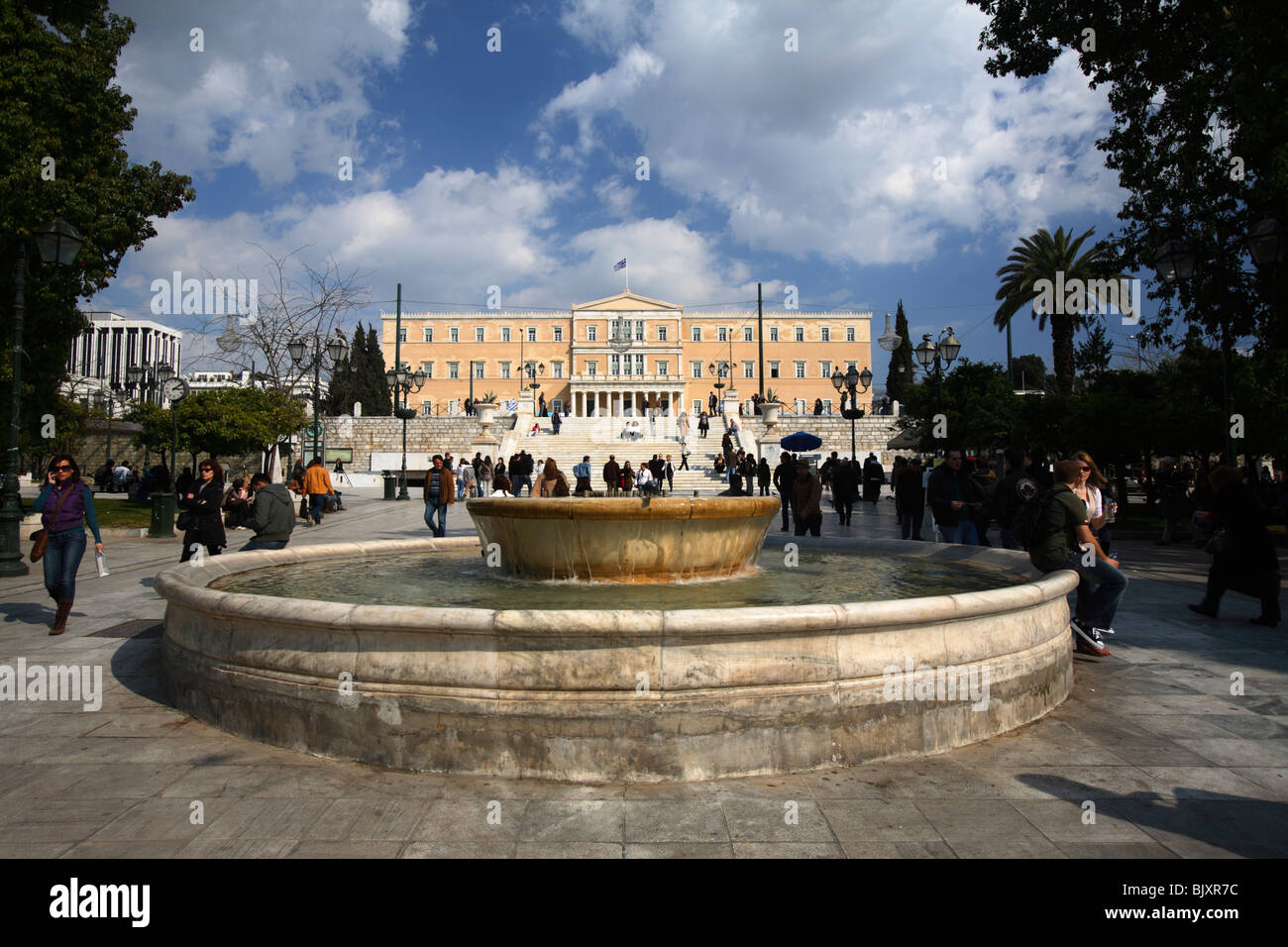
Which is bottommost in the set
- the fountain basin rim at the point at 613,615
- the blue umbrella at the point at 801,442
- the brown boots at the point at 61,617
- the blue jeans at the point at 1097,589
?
the brown boots at the point at 61,617

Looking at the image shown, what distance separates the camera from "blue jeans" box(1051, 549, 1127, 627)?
5.66 m

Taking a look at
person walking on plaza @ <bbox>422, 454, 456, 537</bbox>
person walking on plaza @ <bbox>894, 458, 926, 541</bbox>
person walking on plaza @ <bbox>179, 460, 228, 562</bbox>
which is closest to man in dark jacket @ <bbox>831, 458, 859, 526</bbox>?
person walking on plaza @ <bbox>894, 458, 926, 541</bbox>

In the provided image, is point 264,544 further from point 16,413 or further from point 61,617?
point 16,413

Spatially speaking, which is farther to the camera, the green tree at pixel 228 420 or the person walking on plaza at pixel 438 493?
the green tree at pixel 228 420

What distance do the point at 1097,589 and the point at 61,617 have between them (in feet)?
26.2

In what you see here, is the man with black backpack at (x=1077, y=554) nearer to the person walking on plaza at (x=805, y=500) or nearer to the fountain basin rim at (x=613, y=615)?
the fountain basin rim at (x=613, y=615)

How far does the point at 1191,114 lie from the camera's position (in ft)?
40.4

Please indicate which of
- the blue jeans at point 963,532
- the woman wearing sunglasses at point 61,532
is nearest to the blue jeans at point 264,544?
the woman wearing sunglasses at point 61,532

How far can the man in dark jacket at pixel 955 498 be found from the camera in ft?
29.5

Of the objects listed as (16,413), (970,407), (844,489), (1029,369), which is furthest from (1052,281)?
(1029,369)

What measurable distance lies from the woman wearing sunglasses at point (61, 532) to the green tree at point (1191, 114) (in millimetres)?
13652

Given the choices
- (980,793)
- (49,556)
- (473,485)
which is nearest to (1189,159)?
(980,793)

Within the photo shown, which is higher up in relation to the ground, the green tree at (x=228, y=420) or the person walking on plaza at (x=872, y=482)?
the green tree at (x=228, y=420)
